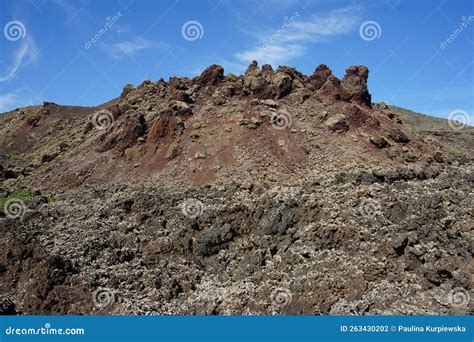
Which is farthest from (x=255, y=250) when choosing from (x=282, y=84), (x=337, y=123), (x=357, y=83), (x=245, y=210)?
(x=357, y=83)

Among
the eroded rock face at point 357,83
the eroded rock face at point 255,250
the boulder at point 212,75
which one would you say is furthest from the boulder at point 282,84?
the eroded rock face at point 255,250

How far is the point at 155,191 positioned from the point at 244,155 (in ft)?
18.0

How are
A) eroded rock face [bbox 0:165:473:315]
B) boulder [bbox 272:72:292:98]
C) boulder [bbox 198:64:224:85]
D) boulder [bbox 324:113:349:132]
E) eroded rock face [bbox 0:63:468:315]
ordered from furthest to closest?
1. boulder [bbox 198:64:224:85]
2. boulder [bbox 272:72:292:98]
3. boulder [bbox 324:113:349:132]
4. eroded rock face [bbox 0:63:468:315]
5. eroded rock face [bbox 0:165:473:315]

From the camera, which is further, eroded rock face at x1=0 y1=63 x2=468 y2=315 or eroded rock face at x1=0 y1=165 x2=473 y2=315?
eroded rock face at x1=0 y1=63 x2=468 y2=315

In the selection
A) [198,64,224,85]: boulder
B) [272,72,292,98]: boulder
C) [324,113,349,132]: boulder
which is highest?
[198,64,224,85]: boulder

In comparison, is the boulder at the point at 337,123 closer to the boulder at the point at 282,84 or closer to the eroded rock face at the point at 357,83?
the eroded rock face at the point at 357,83

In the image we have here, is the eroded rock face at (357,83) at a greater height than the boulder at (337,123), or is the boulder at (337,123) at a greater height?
the eroded rock face at (357,83)

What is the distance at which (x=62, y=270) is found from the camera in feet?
64.4

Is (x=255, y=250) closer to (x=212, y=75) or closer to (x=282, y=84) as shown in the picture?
(x=282, y=84)

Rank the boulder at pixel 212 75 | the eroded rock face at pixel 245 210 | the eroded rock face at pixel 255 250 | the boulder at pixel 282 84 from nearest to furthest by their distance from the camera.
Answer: the eroded rock face at pixel 255 250, the eroded rock face at pixel 245 210, the boulder at pixel 282 84, the boulder at pixel 212 75

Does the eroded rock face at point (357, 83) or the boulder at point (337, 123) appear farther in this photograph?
the eroded rock face at point (357, 83)

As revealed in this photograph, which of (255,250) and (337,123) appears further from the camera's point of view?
(337,123)

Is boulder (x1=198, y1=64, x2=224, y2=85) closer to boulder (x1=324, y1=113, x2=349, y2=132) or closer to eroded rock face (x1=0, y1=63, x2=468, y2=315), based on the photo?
eroded rock face (x1=0, y1=63, x2=468, y2=315)

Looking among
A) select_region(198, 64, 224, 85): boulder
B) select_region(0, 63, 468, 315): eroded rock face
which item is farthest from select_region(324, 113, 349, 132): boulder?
select_region(198, 64, 224, 85): boulder
